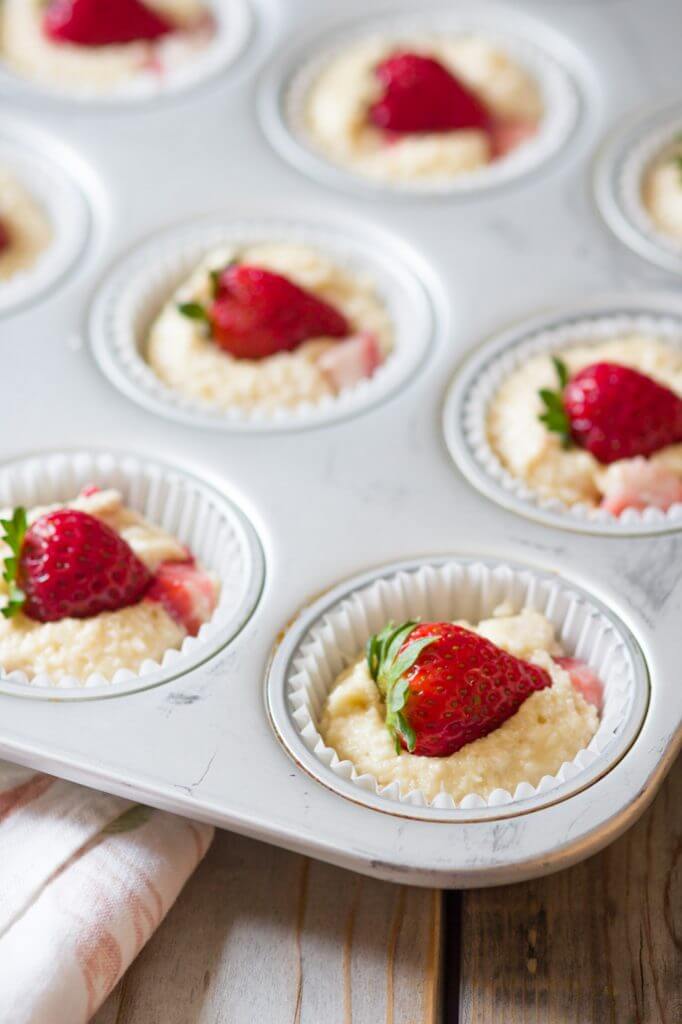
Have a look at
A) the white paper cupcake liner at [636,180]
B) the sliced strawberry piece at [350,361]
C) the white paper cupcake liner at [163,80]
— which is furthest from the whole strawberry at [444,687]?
the white paper cupcake liner at [163,80]

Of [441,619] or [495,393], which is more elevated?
[495,393]

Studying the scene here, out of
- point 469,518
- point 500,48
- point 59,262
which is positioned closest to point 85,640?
point 469,518

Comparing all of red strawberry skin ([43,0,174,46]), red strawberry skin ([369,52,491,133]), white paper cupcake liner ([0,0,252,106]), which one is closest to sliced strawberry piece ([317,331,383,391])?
red strawberry skin ([369,52,491,133])

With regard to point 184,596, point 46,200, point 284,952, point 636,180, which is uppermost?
point 636,180

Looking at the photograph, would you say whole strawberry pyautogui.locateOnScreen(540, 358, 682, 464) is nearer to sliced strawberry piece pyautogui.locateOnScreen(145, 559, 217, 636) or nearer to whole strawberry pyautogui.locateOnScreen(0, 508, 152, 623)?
sliced strawberry piece pyautogui.locateOnScreen(145, 559, 217, 636)

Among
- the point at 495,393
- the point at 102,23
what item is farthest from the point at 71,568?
the point at 102,23

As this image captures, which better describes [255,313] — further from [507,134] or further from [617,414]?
[507,134]

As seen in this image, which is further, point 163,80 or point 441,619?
point 163,80

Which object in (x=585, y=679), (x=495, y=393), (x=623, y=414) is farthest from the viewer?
(x=495, y=393)
